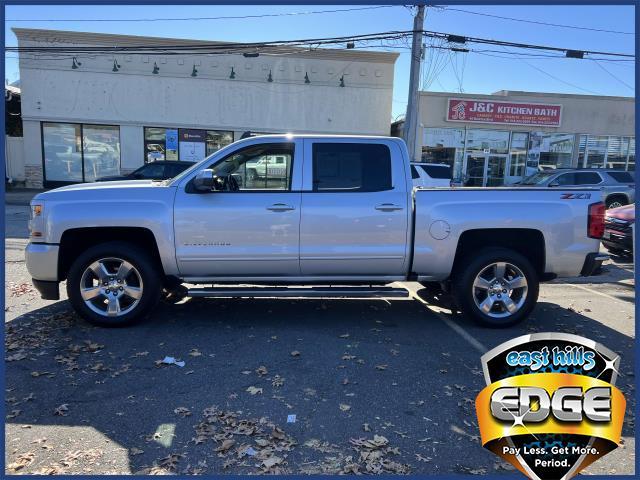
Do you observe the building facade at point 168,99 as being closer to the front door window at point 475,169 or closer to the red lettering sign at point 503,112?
the red lettering sign at point 503,112

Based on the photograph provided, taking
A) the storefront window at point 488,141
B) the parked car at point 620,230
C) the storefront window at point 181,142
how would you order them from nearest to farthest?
the parked car at point 620,230 → the storefront window at point 181,142 → the storefront window at point 488,141

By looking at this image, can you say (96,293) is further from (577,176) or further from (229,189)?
(577,176)

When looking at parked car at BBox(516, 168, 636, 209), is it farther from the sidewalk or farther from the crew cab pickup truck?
the sidewalk

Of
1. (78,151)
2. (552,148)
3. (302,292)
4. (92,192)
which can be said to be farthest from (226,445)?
(552,148)

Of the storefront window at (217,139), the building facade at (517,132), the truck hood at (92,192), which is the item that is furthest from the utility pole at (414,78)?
the truck hood at (92,192)

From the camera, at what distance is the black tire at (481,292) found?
16.7ft

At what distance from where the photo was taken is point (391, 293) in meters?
5.05

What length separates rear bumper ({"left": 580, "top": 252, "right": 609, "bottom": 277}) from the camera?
16.8 ft

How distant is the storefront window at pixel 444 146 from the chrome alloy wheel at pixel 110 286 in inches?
760

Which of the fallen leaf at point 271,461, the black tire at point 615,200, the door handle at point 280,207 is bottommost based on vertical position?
the fallen leaf at point 271,461

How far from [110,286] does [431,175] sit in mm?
9846

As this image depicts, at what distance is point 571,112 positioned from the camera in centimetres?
2325

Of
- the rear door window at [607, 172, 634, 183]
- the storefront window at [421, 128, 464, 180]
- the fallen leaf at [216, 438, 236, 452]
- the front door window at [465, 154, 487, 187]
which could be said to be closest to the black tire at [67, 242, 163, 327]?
the fallen leaf at [216, 438, 236, 452]

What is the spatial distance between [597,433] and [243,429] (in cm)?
213
